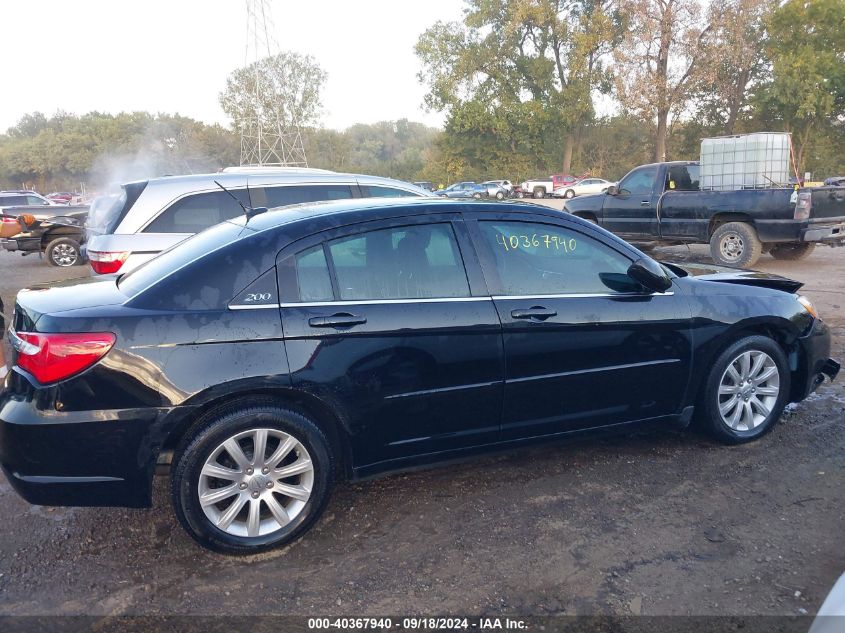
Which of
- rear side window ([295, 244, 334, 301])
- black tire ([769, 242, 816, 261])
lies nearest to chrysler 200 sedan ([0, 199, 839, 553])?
rear side window ([295, 244, 334, 301])

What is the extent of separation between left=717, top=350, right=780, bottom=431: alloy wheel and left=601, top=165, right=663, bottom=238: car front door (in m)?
7.96

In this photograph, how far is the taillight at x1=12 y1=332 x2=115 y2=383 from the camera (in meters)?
2.96

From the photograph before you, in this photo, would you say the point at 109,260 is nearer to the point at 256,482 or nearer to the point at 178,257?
the point at 178,257

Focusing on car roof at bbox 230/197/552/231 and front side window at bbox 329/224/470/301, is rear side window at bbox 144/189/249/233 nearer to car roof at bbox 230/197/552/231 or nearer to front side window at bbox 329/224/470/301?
car roof at bbox 230/197/552/231

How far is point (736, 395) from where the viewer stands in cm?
427

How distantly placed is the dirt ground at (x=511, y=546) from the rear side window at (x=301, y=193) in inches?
142

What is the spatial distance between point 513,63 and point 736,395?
52.6 m

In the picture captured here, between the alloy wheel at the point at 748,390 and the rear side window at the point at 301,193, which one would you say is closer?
the alloy wheel at the point at 748,390

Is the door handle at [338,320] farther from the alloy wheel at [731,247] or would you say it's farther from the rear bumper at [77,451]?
the alloy wheel at [731,247]

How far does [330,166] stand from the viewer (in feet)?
220

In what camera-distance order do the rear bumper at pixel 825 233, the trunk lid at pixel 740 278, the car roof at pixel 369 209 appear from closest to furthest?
the car roof at pixel 369 209
the trunk lid at pixel 740 278
the rear bumper at pixel 825 233

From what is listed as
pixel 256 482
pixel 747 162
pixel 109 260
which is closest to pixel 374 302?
pixel 256 482

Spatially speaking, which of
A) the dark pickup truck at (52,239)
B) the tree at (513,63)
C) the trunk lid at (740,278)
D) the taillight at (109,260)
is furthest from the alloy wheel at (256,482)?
the tree at (513,63)

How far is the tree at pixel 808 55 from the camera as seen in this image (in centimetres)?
4022
